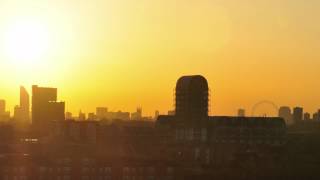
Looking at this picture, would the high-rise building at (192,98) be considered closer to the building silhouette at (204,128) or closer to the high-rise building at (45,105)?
the building silhouette at (204,128)

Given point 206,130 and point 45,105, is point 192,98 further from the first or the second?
point 45,105

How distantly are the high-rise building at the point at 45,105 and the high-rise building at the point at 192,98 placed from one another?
61546 mm

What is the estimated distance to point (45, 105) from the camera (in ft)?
560

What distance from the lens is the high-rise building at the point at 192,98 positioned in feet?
371

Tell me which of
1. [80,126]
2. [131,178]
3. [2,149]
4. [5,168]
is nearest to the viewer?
[5,168]

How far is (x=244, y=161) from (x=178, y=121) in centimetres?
1829

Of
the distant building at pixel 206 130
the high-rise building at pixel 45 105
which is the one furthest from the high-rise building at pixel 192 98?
the high-rise building at pixel 45 105

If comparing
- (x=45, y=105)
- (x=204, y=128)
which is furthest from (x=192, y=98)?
(x=45, y=105)

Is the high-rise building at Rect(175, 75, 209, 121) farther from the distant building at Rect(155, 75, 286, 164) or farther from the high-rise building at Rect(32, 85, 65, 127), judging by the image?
the high-rise building at Rect(32, 85, 65, 127)

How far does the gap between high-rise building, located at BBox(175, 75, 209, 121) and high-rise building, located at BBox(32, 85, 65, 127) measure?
61546 millimetres

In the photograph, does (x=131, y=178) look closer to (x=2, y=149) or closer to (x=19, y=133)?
(x=2, y=149)

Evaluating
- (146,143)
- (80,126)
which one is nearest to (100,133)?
(80,126)

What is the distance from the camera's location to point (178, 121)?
11681 centimetres

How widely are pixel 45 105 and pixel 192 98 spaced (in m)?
68.4
